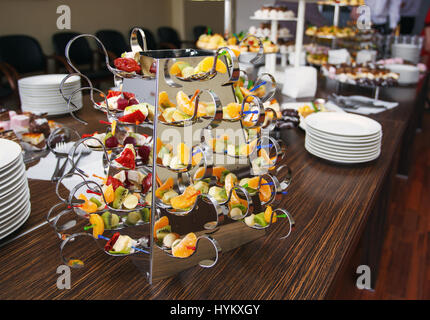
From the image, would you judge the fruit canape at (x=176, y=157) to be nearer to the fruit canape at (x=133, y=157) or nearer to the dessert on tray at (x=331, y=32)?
the fruit canape at (x=133, y=157)

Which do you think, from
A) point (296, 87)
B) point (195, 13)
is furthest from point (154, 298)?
point (195, 13)

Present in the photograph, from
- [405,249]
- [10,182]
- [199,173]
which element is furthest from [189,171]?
[405,249]

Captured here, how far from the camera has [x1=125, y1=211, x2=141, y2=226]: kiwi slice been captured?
23.6 inches

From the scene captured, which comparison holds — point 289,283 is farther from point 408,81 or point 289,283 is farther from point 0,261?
point 408,81

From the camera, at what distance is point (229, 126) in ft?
2.12

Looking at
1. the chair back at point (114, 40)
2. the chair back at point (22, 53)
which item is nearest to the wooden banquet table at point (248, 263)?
the chair back at point (22, 53)

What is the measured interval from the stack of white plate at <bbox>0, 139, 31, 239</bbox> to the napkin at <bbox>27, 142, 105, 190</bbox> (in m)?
0.17

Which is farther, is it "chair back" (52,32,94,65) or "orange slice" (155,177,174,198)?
"chair back" (52,32,94,65)

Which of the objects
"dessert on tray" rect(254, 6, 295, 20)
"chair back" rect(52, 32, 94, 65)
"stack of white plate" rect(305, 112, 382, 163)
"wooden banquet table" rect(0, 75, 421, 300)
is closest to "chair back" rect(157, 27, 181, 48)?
"chair back" rect(52, 32, 94, 65)

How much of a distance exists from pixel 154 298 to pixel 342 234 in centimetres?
39

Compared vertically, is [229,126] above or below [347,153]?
above

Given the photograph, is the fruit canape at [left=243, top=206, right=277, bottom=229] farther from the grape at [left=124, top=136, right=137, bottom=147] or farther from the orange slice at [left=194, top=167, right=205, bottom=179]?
the grape at [left=124, top=136, right=137, bottom=147]

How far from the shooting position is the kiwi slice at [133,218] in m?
0.60
